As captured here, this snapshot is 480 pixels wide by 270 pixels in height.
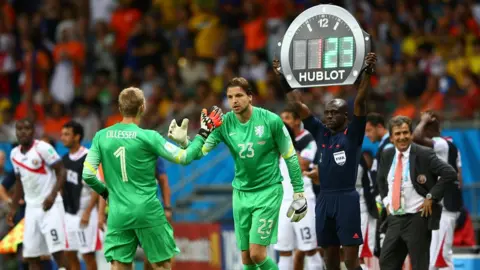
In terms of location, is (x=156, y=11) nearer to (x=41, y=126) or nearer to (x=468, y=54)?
(x=41, y=126)

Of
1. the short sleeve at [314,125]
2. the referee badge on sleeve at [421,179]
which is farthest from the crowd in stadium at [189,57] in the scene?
the short sleeve at [314,125]

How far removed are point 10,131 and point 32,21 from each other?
484 cm

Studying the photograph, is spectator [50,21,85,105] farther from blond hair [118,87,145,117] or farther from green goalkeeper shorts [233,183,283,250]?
blond hair [118,87,145,117]

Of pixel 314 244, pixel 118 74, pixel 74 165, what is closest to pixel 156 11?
pixel 118 74

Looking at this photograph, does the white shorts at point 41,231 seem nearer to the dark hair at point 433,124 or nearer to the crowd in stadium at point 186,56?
the dark hair at point 433,124

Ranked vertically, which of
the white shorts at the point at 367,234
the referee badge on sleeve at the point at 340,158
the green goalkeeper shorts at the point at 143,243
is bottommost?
the white shorts at the point at 367,234

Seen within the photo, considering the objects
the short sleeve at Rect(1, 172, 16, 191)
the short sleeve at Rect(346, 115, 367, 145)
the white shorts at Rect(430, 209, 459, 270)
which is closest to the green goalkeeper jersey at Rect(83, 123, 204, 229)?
the short sleeve at Rect(346, 115, 367, 145)

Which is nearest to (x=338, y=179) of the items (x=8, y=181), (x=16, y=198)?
(x=16, y=198)

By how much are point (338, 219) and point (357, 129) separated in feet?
3.52

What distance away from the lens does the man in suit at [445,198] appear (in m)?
14.4

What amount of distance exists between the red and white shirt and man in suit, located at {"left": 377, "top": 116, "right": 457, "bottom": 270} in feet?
16.3

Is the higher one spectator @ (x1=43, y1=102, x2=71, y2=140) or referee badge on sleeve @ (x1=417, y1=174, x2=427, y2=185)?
spectator @ (x1=43, y1=102, x2=71, y2=140)

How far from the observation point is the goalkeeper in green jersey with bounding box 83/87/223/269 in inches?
456

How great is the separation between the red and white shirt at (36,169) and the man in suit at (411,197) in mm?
4969
